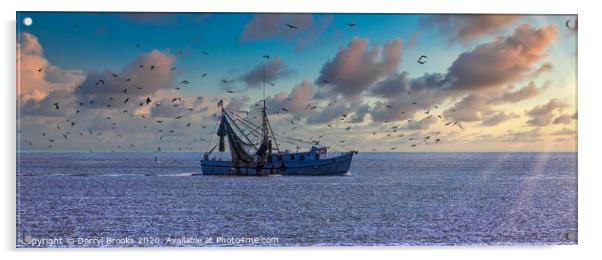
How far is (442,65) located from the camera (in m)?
30.5

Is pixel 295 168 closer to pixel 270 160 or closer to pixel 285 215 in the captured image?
pixel 270 160

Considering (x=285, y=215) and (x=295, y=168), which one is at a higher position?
(x=295, y=168)

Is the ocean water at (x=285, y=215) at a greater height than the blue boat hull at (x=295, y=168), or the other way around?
→ the blue boat hull at (x=295, y=168)

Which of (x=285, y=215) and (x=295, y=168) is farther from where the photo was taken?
(x=295, y=168)

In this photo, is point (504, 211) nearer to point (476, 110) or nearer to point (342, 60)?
point (476, 110)

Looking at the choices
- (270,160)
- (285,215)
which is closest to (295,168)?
(270,160)

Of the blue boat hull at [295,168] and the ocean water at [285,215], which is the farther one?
the blue boat hull at [295,168]

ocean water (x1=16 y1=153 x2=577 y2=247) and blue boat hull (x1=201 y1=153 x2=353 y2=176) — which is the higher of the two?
blue boat hull (x1=201 y1=153 x2=353 y2=176)

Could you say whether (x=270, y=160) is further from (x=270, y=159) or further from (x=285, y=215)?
(x=285, y=215)

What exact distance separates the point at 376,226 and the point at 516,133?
23.7 ft

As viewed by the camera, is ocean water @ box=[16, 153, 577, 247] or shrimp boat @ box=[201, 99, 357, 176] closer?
ocean water @ box=[16, 153, 577, 247]

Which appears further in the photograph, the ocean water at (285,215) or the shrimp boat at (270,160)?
the shrimp boat at (270,160)

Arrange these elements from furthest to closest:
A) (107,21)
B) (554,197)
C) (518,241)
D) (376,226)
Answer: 1. (554,197)
2. (376,226)
3. (518,241)
4. (107,21)
